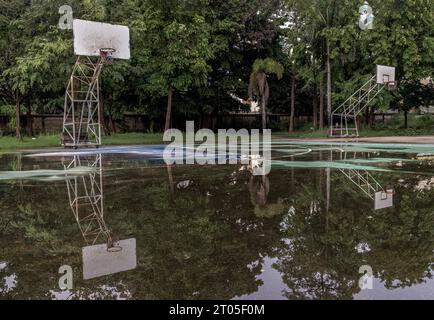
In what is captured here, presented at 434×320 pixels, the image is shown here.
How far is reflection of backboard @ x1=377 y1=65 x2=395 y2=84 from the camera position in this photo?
2847 cm

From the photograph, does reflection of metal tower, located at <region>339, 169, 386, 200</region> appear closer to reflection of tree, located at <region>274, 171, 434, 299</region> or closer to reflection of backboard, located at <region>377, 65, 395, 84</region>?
reflection of tree, located at <region>274, 171, 434, 299</region>

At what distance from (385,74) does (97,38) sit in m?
17.6

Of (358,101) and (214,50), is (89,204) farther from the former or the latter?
(358,101)

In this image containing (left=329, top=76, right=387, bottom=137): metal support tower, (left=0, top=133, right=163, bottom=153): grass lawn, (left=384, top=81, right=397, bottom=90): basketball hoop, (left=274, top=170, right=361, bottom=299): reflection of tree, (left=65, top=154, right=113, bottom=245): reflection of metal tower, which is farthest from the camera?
(left=329, top=76, right=387, bottom=137): metal support tower

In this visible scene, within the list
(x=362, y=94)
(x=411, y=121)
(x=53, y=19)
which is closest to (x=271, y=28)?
(x=362, y=94)

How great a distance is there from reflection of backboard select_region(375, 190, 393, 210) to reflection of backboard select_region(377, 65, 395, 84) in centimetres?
2117

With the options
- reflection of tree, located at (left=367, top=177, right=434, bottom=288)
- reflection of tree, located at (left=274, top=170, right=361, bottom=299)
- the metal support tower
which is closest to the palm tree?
the metal support tower

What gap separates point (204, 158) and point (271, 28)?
20142 mm

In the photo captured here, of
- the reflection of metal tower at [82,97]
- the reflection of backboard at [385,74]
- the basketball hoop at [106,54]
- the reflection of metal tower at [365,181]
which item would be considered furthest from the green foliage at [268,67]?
the reflection of metal tower at [365,181]

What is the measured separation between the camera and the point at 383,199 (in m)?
8.34

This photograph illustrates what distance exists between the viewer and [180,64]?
2725 cm

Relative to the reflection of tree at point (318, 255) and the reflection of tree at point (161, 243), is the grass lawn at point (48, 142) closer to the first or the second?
the reflection of tree at point (161, 243)

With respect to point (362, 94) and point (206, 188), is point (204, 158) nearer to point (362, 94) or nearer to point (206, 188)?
point (206, 188)

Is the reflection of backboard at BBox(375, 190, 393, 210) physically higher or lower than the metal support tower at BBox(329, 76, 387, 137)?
lower
